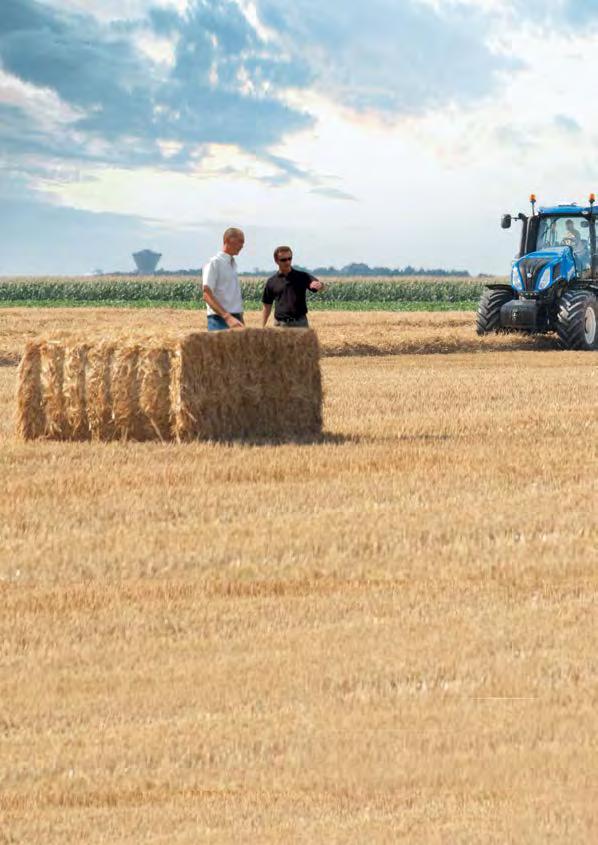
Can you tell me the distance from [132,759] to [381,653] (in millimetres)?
1476

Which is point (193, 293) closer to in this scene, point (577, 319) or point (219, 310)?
point (577, 319)

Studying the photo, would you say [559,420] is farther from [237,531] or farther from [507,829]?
[507,829]

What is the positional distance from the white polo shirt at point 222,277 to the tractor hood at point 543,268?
530 inches

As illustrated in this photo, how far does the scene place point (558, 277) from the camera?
25484 millimetres

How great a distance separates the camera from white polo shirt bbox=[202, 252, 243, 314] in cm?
1250

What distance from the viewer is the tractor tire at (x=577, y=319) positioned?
25391mm

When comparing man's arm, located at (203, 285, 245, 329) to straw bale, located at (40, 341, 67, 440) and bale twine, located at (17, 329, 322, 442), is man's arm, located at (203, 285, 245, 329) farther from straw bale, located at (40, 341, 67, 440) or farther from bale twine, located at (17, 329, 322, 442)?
straw bale, located at (40, 341, 67, 440)

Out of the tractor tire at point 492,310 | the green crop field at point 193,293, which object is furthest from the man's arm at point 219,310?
the green crop field at point 193,293

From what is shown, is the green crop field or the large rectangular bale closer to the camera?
the large rectangular bale

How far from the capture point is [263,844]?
4.12 m

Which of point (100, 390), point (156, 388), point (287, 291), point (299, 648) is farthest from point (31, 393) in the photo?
point (299, 648)

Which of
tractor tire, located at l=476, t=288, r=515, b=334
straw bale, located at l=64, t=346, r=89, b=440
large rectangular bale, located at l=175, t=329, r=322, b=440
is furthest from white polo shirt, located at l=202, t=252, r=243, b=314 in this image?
tractor tire, located at l=476, t=288, r=515, b=334

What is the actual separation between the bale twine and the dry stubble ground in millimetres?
870

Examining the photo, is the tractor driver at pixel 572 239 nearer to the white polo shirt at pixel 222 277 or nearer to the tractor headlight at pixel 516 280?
the tractor headlight at pixel 516 280
